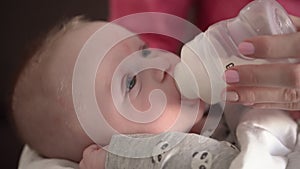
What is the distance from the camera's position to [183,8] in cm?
129

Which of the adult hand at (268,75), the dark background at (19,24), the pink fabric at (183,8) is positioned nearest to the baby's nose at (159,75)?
the adult hand at (268,75)

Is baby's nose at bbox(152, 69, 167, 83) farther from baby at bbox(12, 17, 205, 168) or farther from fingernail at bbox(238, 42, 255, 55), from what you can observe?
fingernail at bbox(238, 42, 255, 55)

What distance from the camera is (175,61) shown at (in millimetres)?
918

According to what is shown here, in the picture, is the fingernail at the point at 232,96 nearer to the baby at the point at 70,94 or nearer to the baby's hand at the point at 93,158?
the baby at the point at 70,94

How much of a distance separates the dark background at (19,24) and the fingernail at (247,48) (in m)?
0.73

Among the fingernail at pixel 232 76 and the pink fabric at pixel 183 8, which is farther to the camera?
the pink fabric at pixel 183 8

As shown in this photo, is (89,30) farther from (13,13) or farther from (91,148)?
(13,13)

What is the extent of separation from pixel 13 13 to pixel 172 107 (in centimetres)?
73

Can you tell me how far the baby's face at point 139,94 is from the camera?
0.92m

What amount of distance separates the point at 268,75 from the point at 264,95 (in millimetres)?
33

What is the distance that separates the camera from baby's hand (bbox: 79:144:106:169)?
0.91m

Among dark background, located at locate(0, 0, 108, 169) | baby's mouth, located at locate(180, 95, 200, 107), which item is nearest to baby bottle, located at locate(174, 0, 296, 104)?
baby's mouth, located at locate(180, 95, 200, 107)

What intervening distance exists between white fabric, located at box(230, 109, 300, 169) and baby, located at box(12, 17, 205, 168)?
8cm

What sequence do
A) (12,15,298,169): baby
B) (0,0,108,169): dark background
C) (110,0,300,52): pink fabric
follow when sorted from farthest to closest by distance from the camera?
(0,0,108,169): dark background, (110,0,300,52): pink fabric, (12,15,298,169): baby
